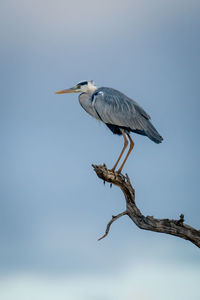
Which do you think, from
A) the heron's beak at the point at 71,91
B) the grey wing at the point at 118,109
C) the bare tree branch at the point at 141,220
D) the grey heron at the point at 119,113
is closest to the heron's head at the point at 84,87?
the heron's beak at the point at 71,91

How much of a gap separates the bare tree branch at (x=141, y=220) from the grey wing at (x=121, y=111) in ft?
7.36

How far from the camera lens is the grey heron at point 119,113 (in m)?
14.8

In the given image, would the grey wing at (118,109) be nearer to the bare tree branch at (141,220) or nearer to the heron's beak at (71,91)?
the heron's beak at (71,91)

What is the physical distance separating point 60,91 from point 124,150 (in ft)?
10.1

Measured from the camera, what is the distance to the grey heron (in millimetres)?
14780

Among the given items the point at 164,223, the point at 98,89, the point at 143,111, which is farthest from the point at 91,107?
the point at 164,223

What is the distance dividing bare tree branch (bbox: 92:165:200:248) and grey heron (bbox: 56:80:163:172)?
1542mm

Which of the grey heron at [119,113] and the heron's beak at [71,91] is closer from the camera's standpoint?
the grey heron at [119,113]

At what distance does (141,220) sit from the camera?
40.3ft

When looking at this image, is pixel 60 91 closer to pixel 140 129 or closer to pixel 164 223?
pixel 140 129

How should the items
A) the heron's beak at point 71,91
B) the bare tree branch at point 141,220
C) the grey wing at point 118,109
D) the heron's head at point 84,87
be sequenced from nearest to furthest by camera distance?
the bare tree branch at point 141,220
the grey wing at point 118,109
the heron's head at point 84,87
the heron's beak at point 71,91

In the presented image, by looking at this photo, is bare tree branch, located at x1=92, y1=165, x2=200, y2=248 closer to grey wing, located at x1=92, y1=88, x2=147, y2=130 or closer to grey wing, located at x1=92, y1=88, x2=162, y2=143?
grey wing, located at x1=92, y1=88, x2=162, y2=143

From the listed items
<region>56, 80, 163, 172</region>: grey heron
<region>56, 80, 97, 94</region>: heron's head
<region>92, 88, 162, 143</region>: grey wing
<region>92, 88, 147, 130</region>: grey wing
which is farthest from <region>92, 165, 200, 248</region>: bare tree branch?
<region>56, 80, 97, 94</region>: heron's head

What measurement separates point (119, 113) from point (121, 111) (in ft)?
0.27
